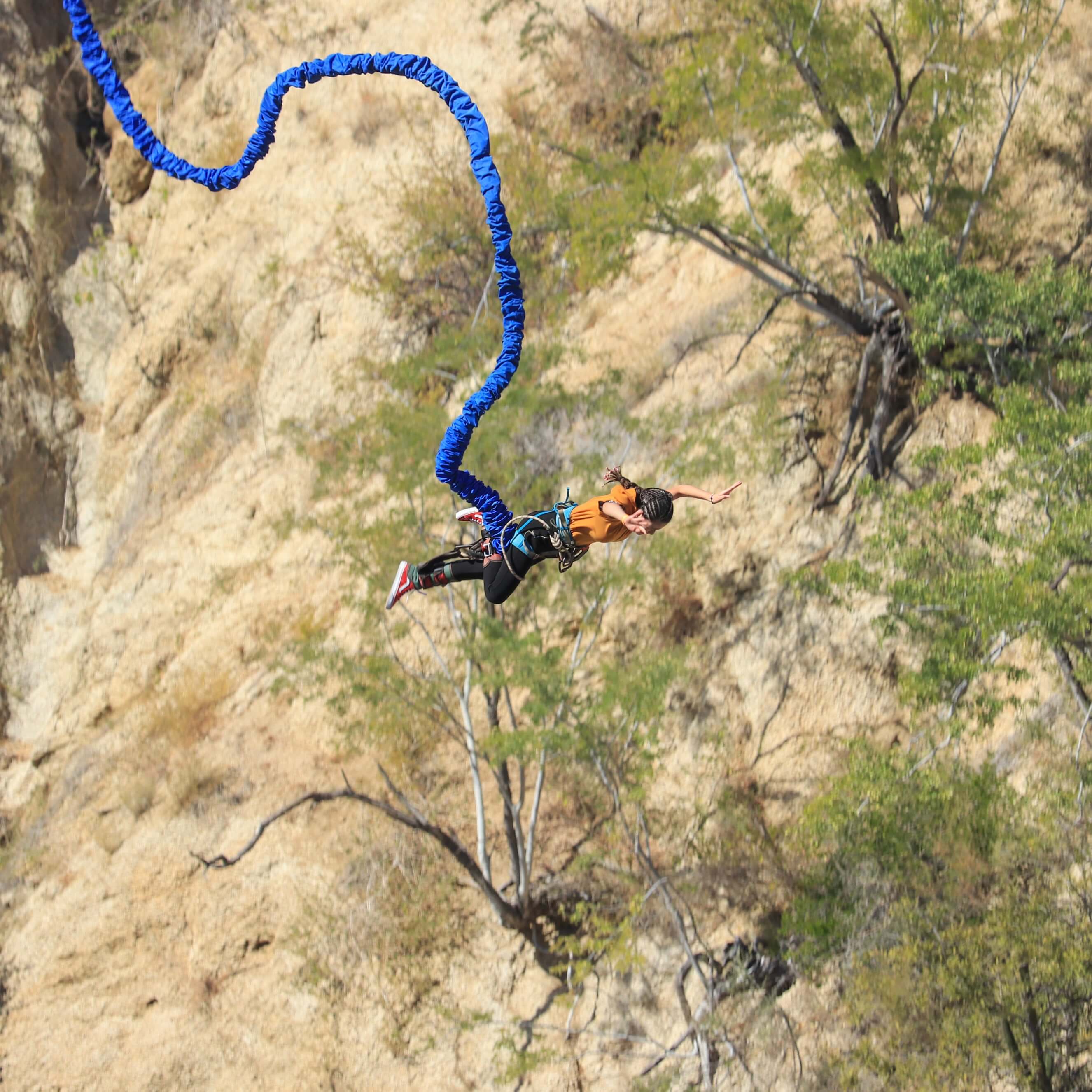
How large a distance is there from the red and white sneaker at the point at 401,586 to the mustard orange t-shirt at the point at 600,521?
61.4 inches

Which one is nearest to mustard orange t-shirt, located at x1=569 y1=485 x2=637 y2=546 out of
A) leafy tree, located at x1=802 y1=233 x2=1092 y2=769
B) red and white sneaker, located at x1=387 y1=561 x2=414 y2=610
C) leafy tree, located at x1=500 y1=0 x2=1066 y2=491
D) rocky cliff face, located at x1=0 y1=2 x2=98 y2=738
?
red and white sneaker, located at x1=387 y1=561 x2=414 y2=610

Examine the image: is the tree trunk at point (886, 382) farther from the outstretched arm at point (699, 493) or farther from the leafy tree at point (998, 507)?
the outstretched arm at point (699, 493)

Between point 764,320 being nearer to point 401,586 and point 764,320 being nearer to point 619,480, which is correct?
point 401,586

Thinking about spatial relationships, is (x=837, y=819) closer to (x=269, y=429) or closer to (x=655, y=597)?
(x=655, y=597)

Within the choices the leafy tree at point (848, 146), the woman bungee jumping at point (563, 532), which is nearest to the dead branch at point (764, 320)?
the leafy tree at point (848, 146)

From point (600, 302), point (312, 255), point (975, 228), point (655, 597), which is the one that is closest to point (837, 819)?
point (655, 597)

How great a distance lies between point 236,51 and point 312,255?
596 centimetres

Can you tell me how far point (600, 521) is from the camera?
21.1ft

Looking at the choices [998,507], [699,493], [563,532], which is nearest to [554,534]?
[563,532]

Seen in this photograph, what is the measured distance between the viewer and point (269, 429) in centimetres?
1883

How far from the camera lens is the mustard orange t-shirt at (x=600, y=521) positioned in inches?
250

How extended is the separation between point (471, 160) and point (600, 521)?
2.22m

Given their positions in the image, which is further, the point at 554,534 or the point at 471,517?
the point at 471,517

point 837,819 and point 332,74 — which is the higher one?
point 332,74
